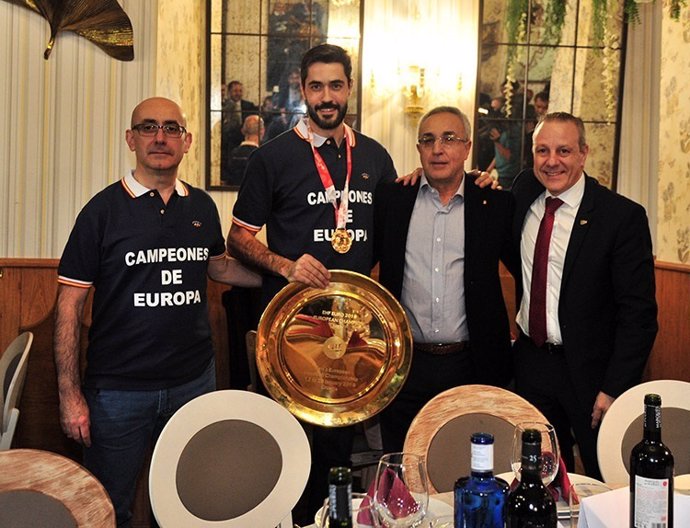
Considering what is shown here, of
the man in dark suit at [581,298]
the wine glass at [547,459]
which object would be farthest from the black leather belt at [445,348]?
the wine glass at [547,459]

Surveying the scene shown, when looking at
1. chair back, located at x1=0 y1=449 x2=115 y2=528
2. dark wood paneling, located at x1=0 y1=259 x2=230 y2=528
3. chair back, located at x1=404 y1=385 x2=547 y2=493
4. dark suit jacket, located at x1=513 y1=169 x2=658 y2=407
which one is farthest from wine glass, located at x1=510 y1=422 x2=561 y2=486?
dark wood paneling, located at x1=0 y1=259 x2=230 y2=528

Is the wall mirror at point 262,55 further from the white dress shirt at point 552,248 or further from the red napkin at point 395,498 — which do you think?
the red napkin at point 395,498

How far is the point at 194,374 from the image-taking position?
283cm

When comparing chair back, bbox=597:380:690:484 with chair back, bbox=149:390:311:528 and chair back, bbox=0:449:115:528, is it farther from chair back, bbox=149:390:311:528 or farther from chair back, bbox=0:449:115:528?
chair back, bbox=0:449:115:528

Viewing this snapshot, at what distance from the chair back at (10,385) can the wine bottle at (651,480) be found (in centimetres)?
206

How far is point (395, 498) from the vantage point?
1503mm

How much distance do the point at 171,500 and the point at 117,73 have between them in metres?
2.37

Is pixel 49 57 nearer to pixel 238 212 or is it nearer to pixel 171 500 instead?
pixel 238 212

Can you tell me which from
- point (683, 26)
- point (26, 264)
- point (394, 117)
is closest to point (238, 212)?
point (26, 264)

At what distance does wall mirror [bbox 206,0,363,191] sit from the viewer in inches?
257

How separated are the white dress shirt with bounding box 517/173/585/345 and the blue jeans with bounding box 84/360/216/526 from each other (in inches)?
51.7

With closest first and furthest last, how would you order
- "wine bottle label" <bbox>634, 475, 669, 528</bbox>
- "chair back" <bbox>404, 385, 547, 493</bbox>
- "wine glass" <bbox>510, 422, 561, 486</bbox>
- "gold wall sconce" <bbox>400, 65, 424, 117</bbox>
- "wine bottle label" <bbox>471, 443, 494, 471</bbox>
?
"wine bottle label" <bbox>471, 443, 494, 471</bbox>
"wine bottle label" <bbox>634, 475, 669, 528</bbox>
"wine glass" <bbox>510, 422, 561, 486</bbox>
"chair back" <bbox>404, 385, 547, 493</bbox>
"gold wall sconce" <bbox>400, 65, 424, 117</bbox>

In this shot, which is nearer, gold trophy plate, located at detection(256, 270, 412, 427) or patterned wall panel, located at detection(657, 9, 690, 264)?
gold trophy plate, located at detection(256, 270, 412, 427)

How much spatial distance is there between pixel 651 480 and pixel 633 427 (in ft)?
3.84
